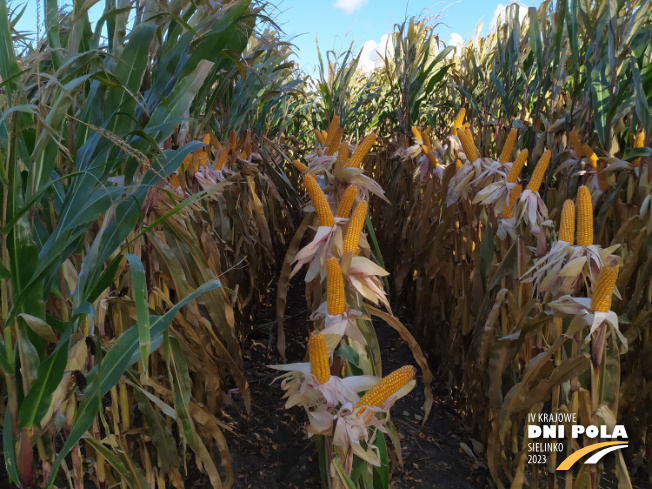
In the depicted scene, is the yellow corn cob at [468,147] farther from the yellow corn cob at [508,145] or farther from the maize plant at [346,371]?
the maize plant at [346,371]

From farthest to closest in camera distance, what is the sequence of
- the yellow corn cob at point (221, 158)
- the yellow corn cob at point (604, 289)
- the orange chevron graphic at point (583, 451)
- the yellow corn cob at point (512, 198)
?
the yellow corn cob at point (221, 158) < the yellow corn cob at point (512, 198) < the orange chevron graphic at point (583, 451) < the yellow corn cob at point (604, 289)

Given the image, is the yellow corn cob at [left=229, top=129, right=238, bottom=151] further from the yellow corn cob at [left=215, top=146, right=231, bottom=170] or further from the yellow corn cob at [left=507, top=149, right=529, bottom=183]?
the yellow corn cob at [left=507, top=149, right=529, bottom=183]

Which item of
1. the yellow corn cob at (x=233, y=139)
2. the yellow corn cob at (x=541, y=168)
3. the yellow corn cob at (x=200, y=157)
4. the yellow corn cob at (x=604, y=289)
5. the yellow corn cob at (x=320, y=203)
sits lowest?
the yellow corn cob at (x=604, y=289)

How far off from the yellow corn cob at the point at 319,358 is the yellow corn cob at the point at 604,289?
686mm

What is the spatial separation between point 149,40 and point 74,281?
566 millimetres

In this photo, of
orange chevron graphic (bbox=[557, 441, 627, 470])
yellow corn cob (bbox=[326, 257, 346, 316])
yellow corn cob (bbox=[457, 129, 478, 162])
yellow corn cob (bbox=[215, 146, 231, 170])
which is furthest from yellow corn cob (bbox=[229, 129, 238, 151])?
orange chevron graphic (bbox=[557, 441, 627, 470])

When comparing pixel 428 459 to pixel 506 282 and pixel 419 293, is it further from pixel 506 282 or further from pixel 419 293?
pixel 419 293

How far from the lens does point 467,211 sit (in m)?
2.28

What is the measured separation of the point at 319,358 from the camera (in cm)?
91

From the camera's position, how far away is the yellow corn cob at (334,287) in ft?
3.12

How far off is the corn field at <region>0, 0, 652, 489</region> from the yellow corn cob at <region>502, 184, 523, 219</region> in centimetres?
2

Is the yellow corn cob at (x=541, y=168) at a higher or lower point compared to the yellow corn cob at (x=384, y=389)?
higher

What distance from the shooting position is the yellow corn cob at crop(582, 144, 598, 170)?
6.89ft

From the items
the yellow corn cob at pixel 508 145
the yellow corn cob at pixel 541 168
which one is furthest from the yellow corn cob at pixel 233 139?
the yellow corn cob at pixel 541 168
